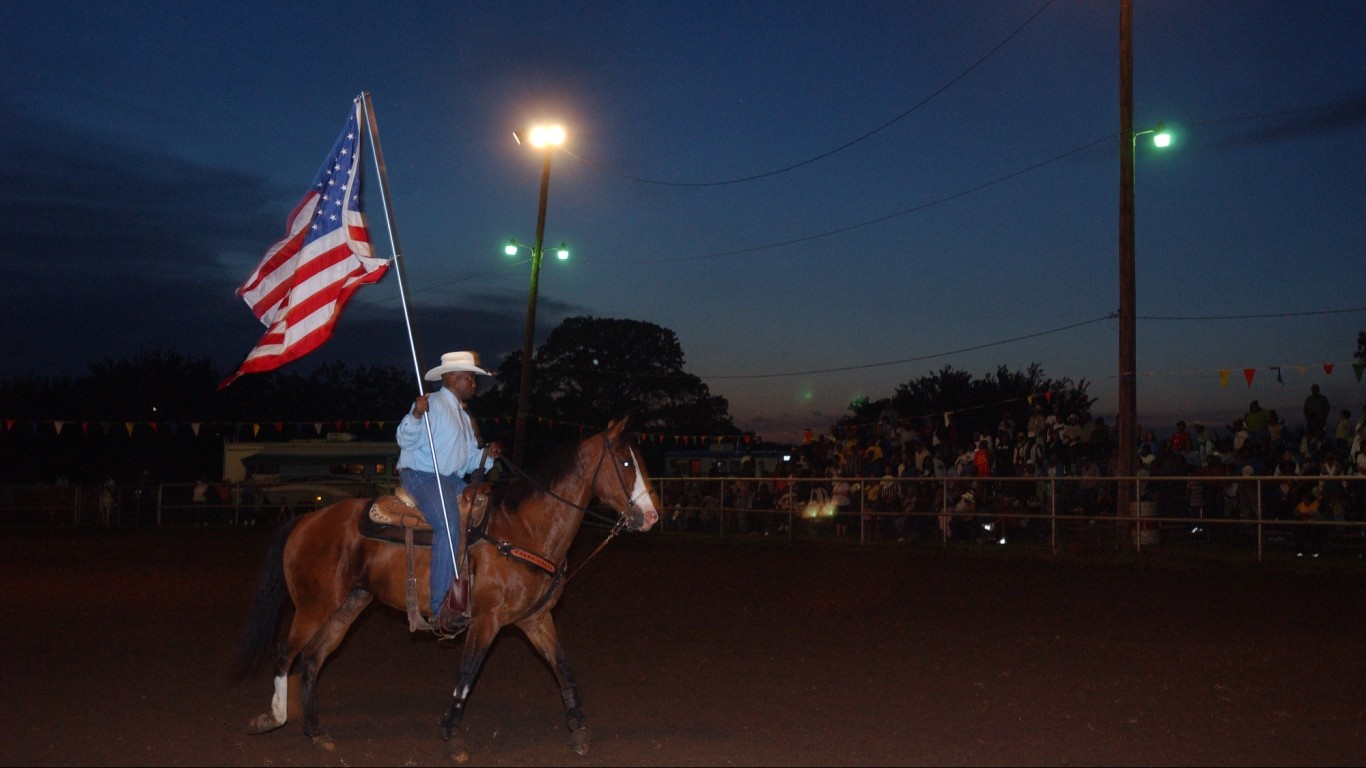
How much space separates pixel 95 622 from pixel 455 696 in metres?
6.98

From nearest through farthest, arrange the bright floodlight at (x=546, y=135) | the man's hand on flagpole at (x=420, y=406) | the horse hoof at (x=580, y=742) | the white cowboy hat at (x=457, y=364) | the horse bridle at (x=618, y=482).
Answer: the horse hoof at (x=580, y=742) < the man's hand on flagpole at (x=420, y=406) < the horse bridle at (x=618, y=482) < the white cowboy hat at (x=457, y=364) < the bright floodlight at (x=546, y=135)

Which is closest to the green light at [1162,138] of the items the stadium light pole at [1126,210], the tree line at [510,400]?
the stadium light pole at [1126,210]

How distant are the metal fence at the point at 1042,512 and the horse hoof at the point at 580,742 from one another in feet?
36.1

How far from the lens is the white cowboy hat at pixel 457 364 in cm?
717

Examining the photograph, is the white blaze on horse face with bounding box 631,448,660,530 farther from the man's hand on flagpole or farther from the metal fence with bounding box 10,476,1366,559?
the metal fence with bounding box 10,476,1366,559

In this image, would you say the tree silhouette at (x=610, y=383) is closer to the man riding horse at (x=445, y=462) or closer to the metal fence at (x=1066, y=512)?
the metal fence at (x=1066, y=512)

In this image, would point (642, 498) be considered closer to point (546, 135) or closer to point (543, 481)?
point (543, 481)

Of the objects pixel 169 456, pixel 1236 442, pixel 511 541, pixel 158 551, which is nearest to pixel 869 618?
pixel 511 541

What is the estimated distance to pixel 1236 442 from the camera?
18.4 meters

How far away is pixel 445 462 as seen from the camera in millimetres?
7062

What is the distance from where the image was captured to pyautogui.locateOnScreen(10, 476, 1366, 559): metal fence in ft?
50.3

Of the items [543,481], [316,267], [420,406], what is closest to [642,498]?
[543,481]

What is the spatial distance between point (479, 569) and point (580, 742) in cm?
116

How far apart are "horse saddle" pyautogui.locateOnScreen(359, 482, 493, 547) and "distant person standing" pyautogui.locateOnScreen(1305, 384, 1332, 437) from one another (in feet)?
49.5
